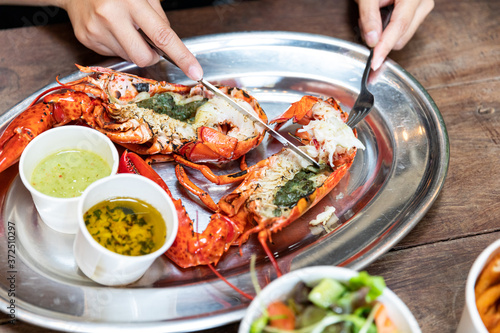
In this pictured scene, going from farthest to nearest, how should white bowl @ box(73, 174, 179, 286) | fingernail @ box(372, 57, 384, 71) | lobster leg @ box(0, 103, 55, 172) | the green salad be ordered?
fingernail @ box(372, 57, 384, 71), lobster leg @ box(0, 103, 55, 172), white bowl @ box(73, 174, 179, 286), the green salad

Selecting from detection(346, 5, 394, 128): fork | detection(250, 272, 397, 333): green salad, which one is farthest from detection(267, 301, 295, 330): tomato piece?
detection(346, 5, 394, 128): fork

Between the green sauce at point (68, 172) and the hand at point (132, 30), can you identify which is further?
the hand at point (132, 30)

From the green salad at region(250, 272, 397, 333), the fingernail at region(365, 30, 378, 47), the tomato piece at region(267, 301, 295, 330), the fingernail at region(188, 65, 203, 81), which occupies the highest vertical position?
the fingernail at region(365, 30, 378, 47)

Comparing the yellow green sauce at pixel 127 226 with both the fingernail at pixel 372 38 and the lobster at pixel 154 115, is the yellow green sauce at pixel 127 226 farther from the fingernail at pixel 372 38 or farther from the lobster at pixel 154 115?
the fingernail at pixel 372 38

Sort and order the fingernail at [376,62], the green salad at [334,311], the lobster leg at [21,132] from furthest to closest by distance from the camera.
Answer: the fingernail at [376,62] → the lobster leg at [21,132] → the green salad at [334,311]

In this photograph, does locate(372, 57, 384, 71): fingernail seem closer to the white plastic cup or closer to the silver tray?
the silver tray

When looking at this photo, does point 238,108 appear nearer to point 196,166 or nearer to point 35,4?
point 196,166

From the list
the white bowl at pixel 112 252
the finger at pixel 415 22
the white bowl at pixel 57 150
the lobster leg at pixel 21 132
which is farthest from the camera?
the finger at pixel 415 22

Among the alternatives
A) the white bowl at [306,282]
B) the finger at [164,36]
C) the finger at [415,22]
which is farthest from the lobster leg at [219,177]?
the finger at [415,22]
